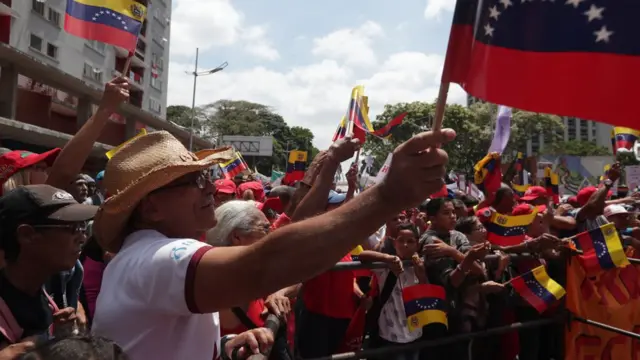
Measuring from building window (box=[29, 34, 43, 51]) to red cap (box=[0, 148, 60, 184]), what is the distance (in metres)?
25.1

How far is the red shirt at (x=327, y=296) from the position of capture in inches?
146

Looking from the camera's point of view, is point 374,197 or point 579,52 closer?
point 374,197

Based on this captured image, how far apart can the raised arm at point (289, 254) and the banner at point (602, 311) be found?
335 centimetres

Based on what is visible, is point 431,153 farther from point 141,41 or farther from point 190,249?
point 141,41

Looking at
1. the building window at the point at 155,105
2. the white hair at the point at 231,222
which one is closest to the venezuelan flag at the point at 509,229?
the white hair at the point at 231,222

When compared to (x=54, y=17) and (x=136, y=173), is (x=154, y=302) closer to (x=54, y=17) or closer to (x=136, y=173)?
(x=136, y=173)

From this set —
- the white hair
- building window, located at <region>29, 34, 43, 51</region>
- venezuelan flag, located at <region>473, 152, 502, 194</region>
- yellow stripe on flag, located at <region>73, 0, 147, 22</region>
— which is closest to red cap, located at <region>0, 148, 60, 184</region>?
the white hair

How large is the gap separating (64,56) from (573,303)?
95.9 feet

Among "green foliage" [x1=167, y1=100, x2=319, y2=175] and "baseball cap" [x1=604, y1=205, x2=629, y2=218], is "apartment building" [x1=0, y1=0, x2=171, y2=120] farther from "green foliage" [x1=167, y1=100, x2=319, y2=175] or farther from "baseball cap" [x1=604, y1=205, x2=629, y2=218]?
"green foliage" [x1=167, y1=100, x2=319, y2=175]

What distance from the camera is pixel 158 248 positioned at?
1416 mm

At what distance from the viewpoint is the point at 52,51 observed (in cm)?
2686

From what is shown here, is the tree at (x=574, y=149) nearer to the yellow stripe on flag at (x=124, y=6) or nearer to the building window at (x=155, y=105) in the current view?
the building window at (x=155, y=105)

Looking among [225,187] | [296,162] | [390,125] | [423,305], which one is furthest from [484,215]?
[296,162]

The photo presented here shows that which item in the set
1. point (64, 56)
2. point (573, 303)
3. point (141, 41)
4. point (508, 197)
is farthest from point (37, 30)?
point (573, 303)
